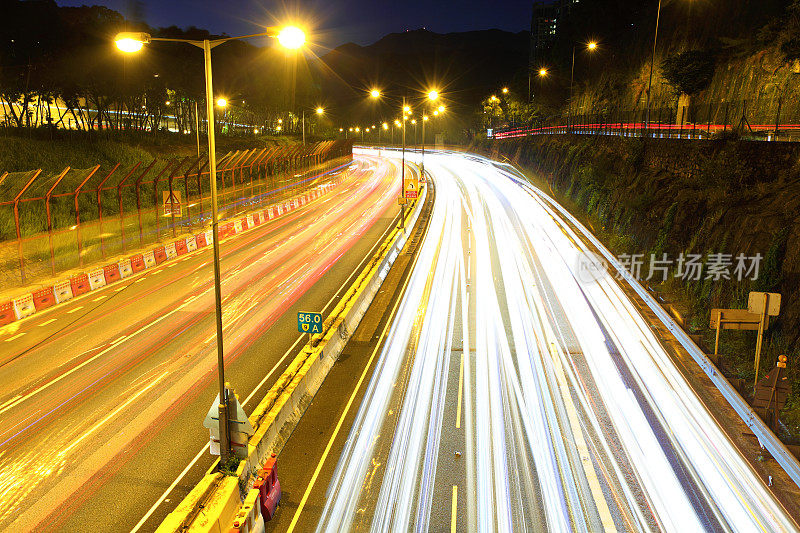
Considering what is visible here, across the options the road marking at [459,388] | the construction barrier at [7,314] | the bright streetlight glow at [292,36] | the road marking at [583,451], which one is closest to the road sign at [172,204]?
the construction barrier at [7,314]

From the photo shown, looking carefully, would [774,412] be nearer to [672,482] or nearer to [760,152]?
[672,482]

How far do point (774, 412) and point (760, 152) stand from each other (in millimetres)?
13988

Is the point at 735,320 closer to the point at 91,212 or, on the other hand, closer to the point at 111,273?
the point at 111,273

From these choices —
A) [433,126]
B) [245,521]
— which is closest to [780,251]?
[245,521]

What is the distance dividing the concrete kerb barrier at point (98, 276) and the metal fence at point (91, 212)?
1.58m

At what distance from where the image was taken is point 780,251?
18484mm

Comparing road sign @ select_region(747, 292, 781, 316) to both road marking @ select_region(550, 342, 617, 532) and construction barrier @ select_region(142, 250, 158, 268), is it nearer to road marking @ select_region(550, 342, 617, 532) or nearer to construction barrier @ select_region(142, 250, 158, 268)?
road marking @ select_region(550, 342, 617, 532)

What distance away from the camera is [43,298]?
20.7m

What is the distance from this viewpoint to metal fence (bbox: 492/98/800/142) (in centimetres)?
2672

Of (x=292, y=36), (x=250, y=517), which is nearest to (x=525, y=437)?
(x=250, y=517)

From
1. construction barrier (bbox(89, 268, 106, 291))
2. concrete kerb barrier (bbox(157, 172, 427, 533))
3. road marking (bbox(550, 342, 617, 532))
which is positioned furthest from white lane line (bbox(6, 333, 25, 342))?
road marking (bbox(550, 342, 617, 532))

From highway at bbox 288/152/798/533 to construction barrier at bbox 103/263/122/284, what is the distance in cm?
1264

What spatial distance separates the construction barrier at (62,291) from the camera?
2128cm

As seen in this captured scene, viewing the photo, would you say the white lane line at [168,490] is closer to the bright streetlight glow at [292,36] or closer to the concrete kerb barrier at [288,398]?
the concrete kerb barrier at [288,398]
